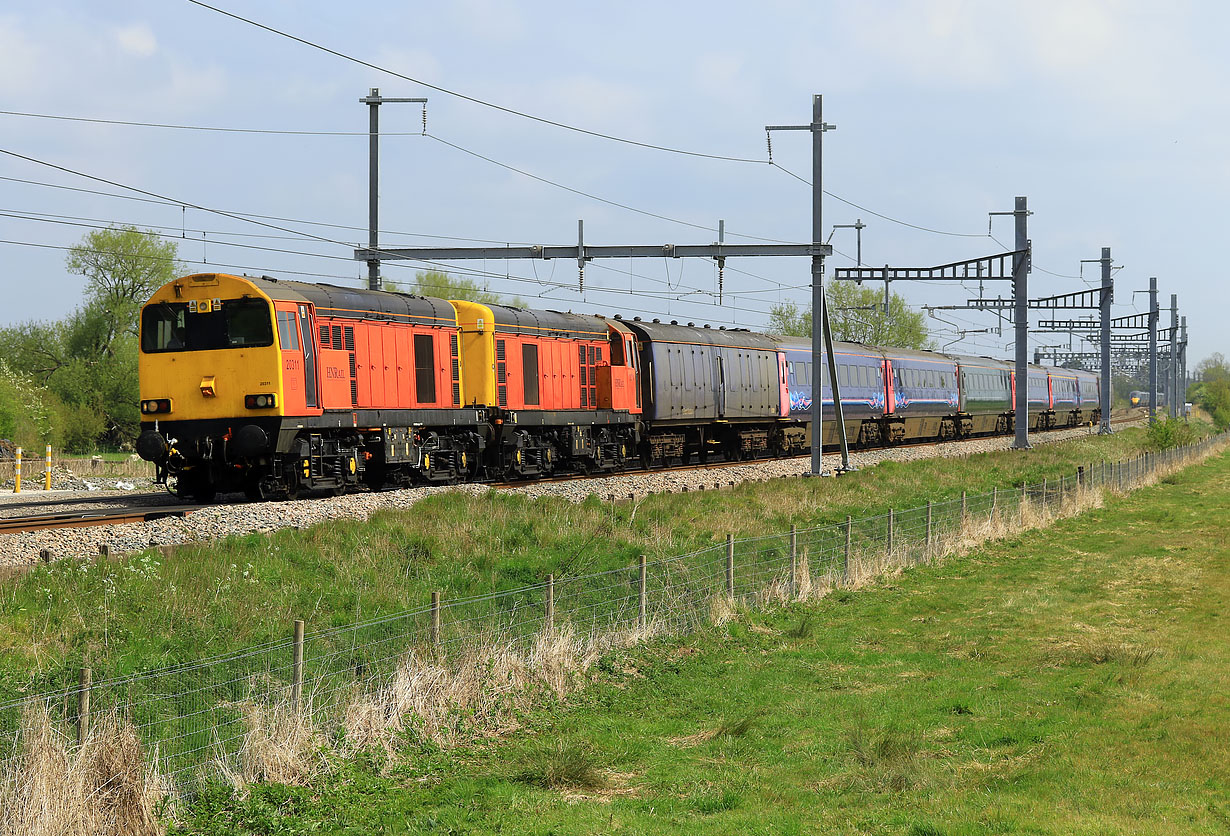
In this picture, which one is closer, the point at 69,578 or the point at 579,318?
the point at 69,578

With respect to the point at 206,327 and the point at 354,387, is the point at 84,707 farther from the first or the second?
the point at 354,387

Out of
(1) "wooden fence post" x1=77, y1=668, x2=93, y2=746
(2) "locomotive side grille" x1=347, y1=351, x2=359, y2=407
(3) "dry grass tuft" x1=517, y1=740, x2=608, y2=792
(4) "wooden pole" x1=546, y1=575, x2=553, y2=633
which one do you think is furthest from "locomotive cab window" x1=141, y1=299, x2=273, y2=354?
(1) "wooden fence post" x1=77, y1=668, x2=93, y2=746

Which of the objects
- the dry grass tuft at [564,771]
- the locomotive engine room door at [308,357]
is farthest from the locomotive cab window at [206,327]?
the dry grass tuft at [564,771]

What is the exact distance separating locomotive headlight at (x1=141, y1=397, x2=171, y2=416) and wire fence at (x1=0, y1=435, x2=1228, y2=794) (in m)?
10.4

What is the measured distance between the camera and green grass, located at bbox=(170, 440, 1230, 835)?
346 inches

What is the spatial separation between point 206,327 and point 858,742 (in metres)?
16.2

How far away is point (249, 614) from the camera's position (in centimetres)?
1254

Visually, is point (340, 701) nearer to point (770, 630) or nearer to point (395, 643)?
point (395, 643)

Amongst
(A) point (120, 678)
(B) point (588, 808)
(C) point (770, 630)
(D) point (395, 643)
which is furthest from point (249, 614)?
(C) point (770, 630)

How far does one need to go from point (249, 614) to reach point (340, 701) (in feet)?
9.07

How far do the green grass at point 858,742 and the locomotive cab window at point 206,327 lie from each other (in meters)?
11.3

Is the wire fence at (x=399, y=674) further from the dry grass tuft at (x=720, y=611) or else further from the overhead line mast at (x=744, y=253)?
the overhead line mast at (x=744, y=253)

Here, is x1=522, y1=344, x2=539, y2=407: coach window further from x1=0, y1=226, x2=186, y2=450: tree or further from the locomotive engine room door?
x1=0, y1=226, x2=186, y2=450: tree

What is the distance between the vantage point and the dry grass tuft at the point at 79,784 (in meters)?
7.62
